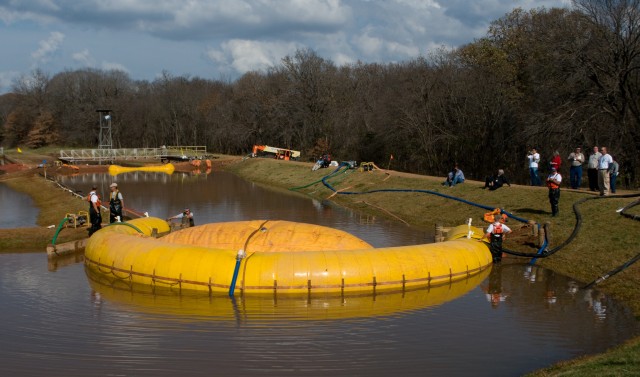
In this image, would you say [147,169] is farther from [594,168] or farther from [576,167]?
[594,168]

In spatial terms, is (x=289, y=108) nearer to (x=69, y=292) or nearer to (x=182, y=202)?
(x=182, y=202)

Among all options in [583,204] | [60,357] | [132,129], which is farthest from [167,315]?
[132,129]

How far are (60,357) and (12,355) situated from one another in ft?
3.76

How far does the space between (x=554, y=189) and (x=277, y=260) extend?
42.5 ft

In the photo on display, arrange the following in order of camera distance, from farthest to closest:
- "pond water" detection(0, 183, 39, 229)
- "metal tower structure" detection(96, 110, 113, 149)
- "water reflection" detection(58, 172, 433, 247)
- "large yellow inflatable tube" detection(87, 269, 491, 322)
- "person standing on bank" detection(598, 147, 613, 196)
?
1. "metal tower structure" detection(96, 110, 113, 149)
2. "pond water" detection(0, 183, 39, 229)
3. "water reflection" detection(58, 172, 433, 247)
4. "person standing on bank" detection(598, 147, 613, 196)
5. "large yellow inflatable tube" detection(87, 269, 491, 322)

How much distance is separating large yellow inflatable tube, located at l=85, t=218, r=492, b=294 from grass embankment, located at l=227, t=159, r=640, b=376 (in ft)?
11.6

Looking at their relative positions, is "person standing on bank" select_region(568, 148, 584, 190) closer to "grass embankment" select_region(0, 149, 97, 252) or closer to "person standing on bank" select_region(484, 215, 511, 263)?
"person standing on bank" select_region(484, 215, 511, 263)

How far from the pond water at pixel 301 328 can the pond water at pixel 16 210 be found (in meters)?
12.0

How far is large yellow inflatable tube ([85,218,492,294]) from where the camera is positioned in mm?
17031

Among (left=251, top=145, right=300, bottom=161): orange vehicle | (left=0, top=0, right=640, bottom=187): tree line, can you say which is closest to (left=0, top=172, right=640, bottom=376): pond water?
(left=0, top=0, right=640, bottom=187): tree line

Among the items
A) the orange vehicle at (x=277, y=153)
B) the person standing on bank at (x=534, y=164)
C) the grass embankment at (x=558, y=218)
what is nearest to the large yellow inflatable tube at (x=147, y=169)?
the orange vehicle at (x=277, y=153)

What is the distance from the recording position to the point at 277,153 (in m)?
75.7

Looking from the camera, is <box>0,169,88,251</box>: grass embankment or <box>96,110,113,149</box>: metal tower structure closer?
<box>0,169,88,251</box>: grass embankment

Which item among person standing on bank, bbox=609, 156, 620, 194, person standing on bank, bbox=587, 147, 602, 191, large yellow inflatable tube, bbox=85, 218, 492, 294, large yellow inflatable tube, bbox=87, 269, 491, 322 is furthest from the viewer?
person standing on bank, bbox=587, 147, 602, 191
